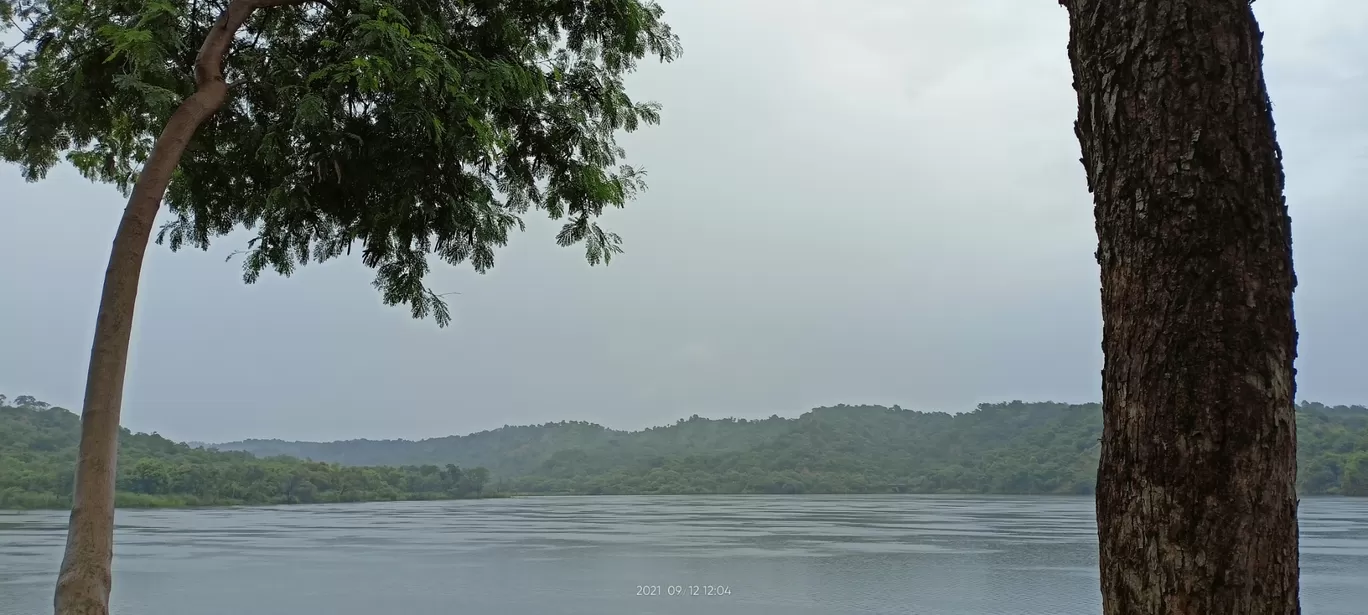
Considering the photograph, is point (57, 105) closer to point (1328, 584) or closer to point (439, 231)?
point (439, 231)

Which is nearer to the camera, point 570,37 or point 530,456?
point 570,37

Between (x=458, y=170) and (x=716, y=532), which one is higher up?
(x=458, y=170)

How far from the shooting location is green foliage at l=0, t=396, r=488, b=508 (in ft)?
89.3

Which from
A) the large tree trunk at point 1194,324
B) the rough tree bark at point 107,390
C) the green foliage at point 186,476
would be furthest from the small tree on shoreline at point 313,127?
the green foliage at point 186,476

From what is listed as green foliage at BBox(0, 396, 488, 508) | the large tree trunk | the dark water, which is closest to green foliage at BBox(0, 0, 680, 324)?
the large tree trunk

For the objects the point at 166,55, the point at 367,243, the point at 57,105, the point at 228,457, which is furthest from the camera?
the point at 228,457

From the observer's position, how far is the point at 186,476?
45.1m

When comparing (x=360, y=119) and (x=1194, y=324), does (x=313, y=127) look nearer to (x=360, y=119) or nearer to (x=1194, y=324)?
(x=360, y=119)

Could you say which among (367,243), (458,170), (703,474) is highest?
(458,170)

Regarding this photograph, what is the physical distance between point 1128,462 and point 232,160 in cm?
587

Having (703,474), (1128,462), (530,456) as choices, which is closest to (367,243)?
(1128,462)

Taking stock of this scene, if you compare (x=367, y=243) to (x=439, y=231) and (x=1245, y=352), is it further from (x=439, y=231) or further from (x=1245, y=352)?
(x=1245, y=352)

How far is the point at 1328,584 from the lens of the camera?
662 inches

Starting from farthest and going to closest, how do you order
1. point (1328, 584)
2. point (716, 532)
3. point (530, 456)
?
point (530, 456), point (716, 532), point (1328, 584)
